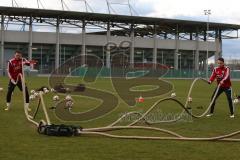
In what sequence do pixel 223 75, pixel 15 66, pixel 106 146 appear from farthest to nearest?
pixel 15 66
pixel 223 75
pixel 106 146

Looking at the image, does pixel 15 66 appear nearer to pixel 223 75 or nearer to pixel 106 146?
pixel 223 75

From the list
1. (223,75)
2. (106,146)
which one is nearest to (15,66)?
(223,75)

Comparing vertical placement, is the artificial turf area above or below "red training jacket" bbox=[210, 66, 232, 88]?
below

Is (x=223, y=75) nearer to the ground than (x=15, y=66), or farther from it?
nearer to the ground

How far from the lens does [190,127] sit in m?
15.2

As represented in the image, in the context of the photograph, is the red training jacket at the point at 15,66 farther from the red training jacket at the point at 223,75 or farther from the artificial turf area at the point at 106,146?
the red training jacket at the point at 223,75

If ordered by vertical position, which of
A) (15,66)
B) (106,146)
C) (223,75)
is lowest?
(106,146)

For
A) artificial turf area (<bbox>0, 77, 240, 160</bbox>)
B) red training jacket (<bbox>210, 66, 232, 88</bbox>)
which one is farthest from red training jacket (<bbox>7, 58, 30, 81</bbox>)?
red training jacket (<bbox>210, 66, 232, 88</bbox>)

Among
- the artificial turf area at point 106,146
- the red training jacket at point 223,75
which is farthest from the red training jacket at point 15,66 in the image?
the red training jacket at point 223,75

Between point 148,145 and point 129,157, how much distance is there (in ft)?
5.52

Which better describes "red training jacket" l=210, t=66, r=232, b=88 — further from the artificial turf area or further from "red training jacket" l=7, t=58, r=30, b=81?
"red training jacket" l=7, t=58, r=30, b=81

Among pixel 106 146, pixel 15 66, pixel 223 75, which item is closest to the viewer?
pixel 106 146

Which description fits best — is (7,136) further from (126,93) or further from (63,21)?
(63,21)

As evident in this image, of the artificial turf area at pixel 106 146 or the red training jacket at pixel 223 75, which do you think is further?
the red training jacket at pixel 223 75
